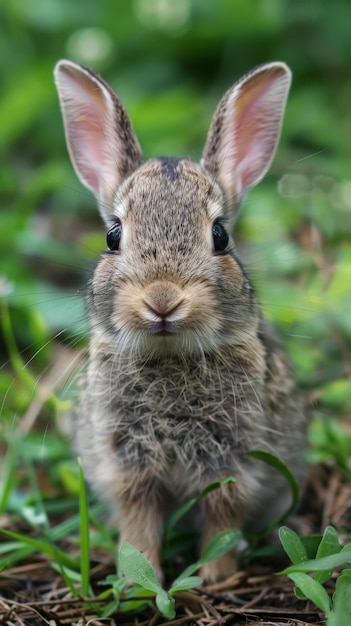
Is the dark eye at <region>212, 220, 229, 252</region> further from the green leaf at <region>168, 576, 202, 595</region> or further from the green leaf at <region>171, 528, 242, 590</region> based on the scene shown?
the green leaf at <region>168, 576, 202, 595</region>

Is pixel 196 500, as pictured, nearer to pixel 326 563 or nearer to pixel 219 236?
pixel 326 563

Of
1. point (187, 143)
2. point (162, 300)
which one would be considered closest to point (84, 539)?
point (162, 300)

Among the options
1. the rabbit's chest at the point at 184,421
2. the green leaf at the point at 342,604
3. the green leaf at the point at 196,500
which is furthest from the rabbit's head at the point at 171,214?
the green leaf at the point at 342,604

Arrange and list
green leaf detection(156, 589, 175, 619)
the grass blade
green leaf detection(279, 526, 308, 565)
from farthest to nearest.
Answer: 1. the grass blade
2. green leaf detection(279, 526, 308, 565)
3. green leaf detection(156, 589, 175, 619)

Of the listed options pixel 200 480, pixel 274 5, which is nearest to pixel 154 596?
pixel 200 480

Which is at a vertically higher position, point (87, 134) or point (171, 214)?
point (87, 134)

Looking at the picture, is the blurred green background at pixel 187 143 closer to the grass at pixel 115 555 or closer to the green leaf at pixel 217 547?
the grass at pixel 115 555

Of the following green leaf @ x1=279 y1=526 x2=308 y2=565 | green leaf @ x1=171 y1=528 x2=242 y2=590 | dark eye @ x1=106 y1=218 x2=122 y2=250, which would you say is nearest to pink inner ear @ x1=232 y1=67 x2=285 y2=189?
dark eye @ x1=106 y1=218 x2=122 y2=250
